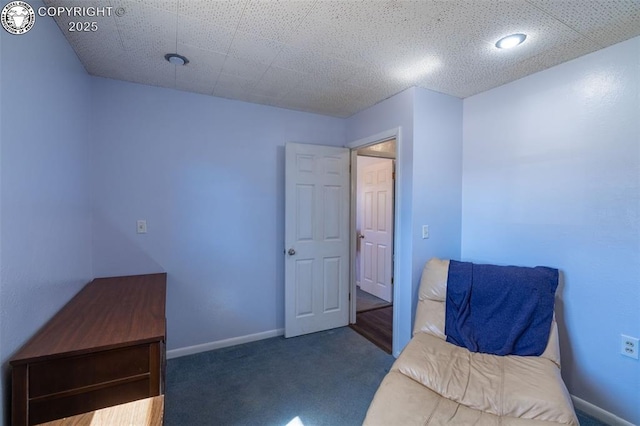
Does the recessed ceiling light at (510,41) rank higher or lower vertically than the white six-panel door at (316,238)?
higher

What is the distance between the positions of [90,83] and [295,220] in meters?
2.04

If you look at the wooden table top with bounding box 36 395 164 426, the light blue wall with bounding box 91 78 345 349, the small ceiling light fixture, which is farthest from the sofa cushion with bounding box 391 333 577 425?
the small ceiling light fixture

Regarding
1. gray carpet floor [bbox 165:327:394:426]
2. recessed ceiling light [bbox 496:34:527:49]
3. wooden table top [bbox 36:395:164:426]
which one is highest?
recessed ceiling light [bbox 496:34:527:49]

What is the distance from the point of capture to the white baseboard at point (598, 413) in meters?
1.75

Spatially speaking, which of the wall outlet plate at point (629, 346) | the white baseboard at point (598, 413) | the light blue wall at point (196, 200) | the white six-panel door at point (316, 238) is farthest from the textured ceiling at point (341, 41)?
the white baseboard at point (598, 413)

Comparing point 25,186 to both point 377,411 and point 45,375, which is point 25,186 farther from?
point 377,411

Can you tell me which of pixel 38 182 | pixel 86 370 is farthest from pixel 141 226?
pixel 86 370

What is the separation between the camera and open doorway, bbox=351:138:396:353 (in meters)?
3.75

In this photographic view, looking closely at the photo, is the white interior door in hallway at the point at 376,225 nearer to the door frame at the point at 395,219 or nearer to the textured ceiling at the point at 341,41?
the door frame at the point at 395,219

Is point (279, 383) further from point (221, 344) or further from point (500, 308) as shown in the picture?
point (500, 308)

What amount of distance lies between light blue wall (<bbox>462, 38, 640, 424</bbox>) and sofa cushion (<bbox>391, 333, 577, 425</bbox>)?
47 centimetres

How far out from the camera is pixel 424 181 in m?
2.46

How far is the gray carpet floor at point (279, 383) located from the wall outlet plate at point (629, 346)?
49 cm

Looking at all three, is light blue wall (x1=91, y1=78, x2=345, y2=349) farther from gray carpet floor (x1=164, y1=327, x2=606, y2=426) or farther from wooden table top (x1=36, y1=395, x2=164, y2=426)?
wooden table top (x1=36, y1=395, x2=164, y2=426)
